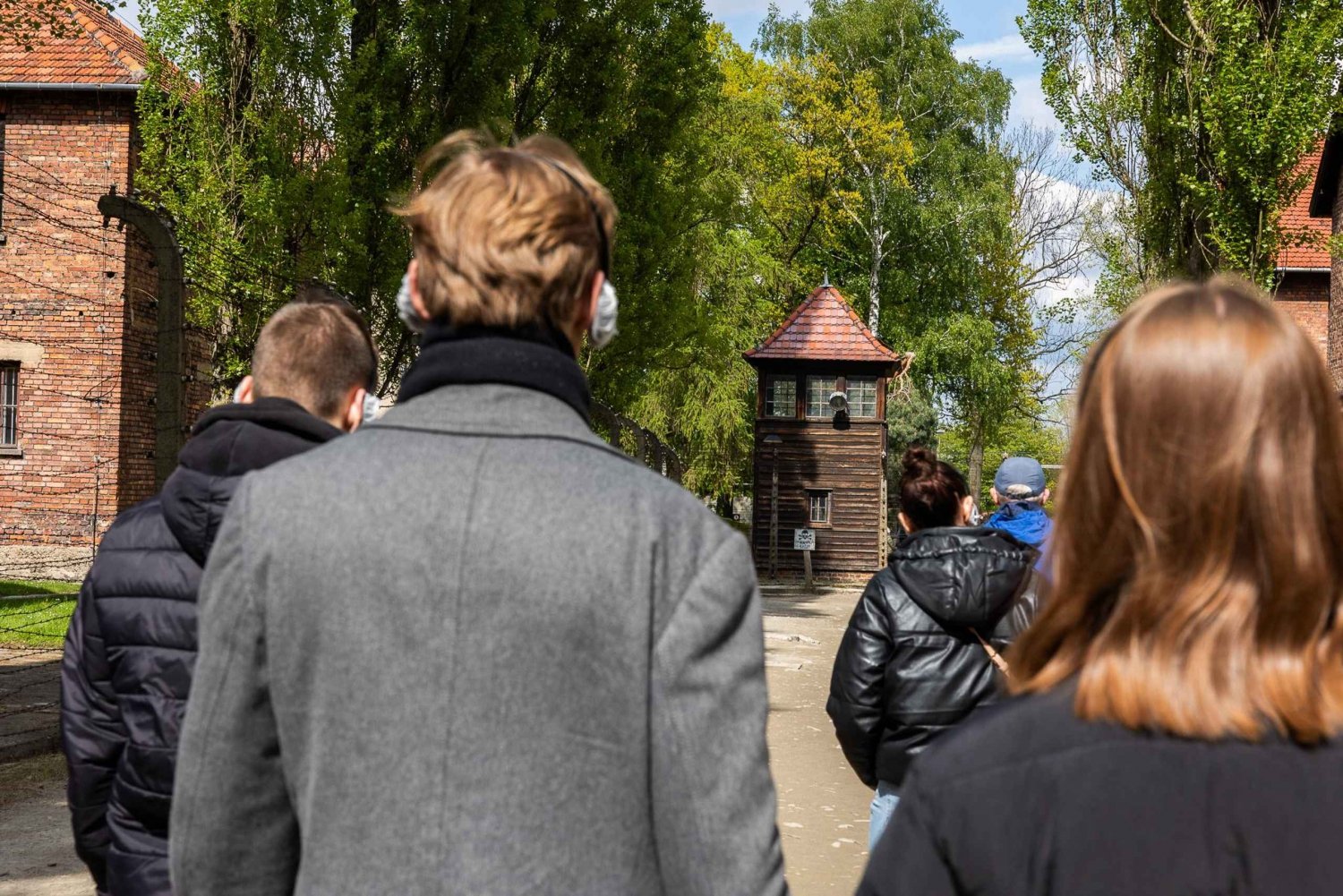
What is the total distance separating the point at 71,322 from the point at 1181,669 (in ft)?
69.4

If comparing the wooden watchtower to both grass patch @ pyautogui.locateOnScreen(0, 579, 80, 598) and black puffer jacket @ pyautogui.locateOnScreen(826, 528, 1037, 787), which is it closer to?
grass patch @ pyautogui.locateOnScreen(0, 579, 80, 598)

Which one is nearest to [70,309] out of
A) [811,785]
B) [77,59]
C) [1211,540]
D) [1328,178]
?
[77,59]

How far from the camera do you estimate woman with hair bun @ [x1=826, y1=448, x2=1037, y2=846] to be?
421 centimetres

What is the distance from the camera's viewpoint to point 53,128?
20.0 meters

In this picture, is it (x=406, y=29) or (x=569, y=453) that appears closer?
(x=569, y=453)

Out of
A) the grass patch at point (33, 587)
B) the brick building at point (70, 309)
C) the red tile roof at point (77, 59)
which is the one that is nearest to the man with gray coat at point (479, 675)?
the grass patch at point (33, 587)

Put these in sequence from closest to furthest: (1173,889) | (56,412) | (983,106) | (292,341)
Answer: (1173,889) → (292,341) → (56,412) → (983,106)

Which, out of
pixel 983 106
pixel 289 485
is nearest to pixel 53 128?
pixel 289 485

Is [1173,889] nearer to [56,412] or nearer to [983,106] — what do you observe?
[56,412]

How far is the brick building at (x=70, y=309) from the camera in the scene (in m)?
19.5

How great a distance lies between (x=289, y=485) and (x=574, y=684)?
0.47m

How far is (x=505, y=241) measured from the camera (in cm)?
183

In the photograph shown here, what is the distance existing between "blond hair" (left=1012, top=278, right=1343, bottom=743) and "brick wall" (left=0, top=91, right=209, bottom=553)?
1979 cm

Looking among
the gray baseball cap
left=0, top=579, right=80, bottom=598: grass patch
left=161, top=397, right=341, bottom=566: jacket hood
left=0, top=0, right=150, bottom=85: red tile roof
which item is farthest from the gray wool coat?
left=0, top=0, right=150, bottom=85: red tile roof
